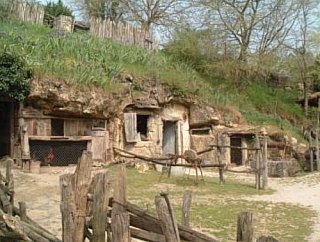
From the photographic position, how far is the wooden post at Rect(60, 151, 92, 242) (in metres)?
4.88

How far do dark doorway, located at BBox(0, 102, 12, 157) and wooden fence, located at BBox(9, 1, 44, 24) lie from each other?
5.62m

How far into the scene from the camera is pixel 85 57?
19.6 m

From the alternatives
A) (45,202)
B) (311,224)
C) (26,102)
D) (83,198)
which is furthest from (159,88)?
(83,198)

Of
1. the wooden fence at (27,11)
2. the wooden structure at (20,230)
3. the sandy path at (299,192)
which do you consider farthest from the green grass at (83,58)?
the wooden structure at (20,230)

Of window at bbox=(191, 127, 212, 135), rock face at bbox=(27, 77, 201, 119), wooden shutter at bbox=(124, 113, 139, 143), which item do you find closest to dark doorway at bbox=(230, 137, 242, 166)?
window at bbox=(191, 127, 212, 135)

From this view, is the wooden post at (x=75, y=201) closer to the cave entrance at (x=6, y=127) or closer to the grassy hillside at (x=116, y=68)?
the grassy hillside at (x=116, y=68)

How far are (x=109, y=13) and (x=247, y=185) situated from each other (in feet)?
59.5

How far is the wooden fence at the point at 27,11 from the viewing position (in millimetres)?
22578

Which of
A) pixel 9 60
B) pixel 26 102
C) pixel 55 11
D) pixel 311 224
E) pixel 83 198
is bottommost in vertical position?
pixel 311 224

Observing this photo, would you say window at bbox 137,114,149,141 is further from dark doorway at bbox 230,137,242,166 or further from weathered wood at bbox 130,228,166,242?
weathered wood at bbox 130,228,166,242

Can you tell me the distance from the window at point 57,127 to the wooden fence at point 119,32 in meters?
6.99

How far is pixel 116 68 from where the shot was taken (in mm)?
19625

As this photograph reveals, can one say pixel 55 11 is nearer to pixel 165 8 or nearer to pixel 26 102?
pixel 165 8

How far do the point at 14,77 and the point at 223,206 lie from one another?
324 inches
